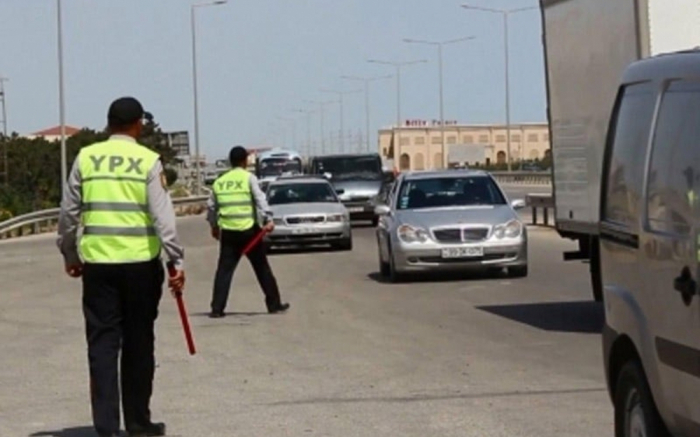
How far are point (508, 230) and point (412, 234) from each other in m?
1.24

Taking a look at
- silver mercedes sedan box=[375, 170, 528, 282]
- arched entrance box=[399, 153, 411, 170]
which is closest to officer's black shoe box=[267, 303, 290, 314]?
silver mercedes sedan box=[375, 170, 528, 282]

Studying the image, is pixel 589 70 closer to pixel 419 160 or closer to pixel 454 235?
pixel 454 235

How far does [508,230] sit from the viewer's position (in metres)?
24.6

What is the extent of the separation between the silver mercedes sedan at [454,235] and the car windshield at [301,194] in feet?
33.9

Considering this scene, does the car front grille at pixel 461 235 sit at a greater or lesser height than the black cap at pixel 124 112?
lesser

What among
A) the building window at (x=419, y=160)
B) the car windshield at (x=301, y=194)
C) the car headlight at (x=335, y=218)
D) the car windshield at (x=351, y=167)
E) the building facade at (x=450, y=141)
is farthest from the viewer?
the building window at (x=419, y=160)

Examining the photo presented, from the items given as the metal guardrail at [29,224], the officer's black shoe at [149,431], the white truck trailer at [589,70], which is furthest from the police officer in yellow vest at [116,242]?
the metal guardrail at [29,224]

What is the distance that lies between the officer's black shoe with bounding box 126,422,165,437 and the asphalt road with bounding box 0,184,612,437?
0.20m

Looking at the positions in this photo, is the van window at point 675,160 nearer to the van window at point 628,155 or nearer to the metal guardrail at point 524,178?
the van window at point 628,155

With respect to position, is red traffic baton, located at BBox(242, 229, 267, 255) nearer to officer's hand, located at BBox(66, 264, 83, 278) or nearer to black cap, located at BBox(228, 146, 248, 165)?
black cap, located at BBox(228, 146, 248, 165)

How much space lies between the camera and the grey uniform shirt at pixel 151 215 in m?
10.6

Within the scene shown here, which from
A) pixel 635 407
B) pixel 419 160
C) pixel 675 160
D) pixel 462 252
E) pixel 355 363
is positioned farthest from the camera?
pixel 419 160

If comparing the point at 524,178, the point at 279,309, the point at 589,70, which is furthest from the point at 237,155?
the point at 524,178

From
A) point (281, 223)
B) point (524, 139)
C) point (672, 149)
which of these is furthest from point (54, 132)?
point (672, 149)
